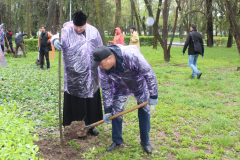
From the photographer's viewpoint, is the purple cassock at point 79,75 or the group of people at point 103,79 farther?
the purple cassock at point 79,75

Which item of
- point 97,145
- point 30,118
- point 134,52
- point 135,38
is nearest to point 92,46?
point 134,52

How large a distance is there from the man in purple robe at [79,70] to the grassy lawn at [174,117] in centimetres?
48

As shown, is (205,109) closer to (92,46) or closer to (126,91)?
(126,91)

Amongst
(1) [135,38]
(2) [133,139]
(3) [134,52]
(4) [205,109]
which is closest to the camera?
(3) [134,52]

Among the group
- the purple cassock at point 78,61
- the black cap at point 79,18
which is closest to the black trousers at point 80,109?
the purple cassock at point 78,61

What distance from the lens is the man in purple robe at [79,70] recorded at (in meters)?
3.30

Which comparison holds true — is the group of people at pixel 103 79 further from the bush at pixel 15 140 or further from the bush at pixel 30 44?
the bush at pixel 30 44

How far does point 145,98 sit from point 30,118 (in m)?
2.47

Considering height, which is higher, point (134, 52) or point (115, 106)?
point (134, 52)

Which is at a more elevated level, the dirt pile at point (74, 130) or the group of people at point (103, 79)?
the group of people at point (103, 79)

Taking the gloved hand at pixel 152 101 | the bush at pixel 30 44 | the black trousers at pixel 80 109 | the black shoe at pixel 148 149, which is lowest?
the black shoe at pixel 148 149

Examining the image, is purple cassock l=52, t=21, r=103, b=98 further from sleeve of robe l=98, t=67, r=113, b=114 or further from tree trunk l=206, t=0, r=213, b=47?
tree trunk l=206, t=0, r=213, b=47

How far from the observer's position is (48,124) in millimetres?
4219

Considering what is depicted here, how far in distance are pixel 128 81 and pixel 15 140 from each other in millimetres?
1570
